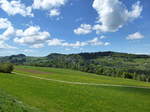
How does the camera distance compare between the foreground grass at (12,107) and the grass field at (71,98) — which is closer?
the foreground grass at (12,107)

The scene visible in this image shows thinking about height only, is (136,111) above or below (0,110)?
below

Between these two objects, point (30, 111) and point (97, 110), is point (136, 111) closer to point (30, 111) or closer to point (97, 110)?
point (97, 110)

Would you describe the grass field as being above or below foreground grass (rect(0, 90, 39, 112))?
below

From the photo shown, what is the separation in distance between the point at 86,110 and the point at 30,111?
6.00 meters

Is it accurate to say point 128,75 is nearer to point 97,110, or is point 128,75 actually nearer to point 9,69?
point 9,69

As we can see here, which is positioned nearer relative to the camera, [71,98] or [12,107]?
[12,107]


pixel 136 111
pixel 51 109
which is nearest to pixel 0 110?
pixel 51 109

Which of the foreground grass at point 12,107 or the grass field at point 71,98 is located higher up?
the foreground grass at point 12,107

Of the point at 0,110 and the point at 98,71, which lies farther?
the point at 98,71

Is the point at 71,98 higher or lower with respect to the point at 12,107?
lower

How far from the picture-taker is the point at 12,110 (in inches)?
424

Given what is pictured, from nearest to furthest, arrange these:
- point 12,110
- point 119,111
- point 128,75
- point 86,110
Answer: point 12,110, point 86,110, point 119,111, point 128,75

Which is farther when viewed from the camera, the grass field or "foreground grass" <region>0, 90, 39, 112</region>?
the grass field


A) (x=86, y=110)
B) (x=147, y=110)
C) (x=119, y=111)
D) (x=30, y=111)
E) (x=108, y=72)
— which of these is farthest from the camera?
(x=108, y=72)
